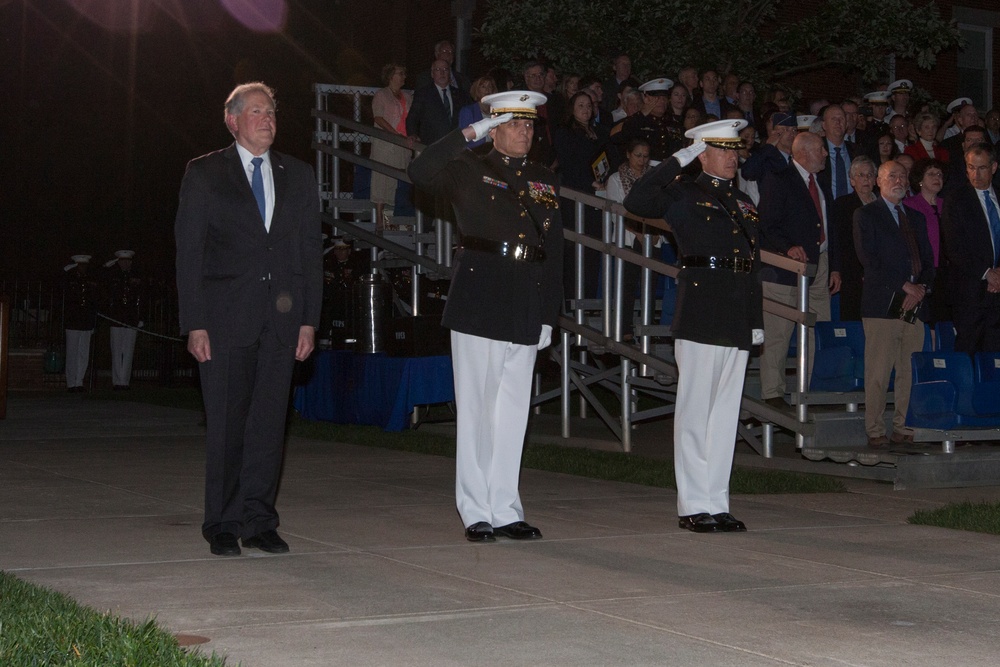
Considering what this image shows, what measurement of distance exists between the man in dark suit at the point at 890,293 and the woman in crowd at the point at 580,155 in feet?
11.4

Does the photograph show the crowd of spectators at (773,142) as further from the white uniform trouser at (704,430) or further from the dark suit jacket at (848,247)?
the white uniform trouser at (704,430)

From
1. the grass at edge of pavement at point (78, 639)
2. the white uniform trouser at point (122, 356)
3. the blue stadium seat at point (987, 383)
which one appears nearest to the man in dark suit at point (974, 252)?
the blue stadium seat at point (987, 383)

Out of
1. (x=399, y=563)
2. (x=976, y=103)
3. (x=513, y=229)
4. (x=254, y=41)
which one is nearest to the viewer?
(x=399, y=563)

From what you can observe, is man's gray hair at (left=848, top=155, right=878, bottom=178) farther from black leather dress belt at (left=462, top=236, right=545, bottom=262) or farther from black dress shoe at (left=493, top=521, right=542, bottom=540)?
black dress shoe at (left=493, top=521, right=542, bottom=540)

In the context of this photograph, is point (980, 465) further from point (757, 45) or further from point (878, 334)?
Answer: point (757, 45)

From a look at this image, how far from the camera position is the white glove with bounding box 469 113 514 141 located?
Result: 6.84 m

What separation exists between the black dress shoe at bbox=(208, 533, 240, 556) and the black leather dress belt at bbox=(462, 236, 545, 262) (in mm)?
1843

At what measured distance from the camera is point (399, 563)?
6.27 metres

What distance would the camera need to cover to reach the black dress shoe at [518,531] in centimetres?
698

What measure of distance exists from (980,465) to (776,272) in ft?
7.25

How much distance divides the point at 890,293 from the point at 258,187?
5250mm

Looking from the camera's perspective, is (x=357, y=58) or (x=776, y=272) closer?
(x=776, y=272)

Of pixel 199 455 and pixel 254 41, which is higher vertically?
pixel 254 41

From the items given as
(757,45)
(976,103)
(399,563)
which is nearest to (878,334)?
(399,563)
